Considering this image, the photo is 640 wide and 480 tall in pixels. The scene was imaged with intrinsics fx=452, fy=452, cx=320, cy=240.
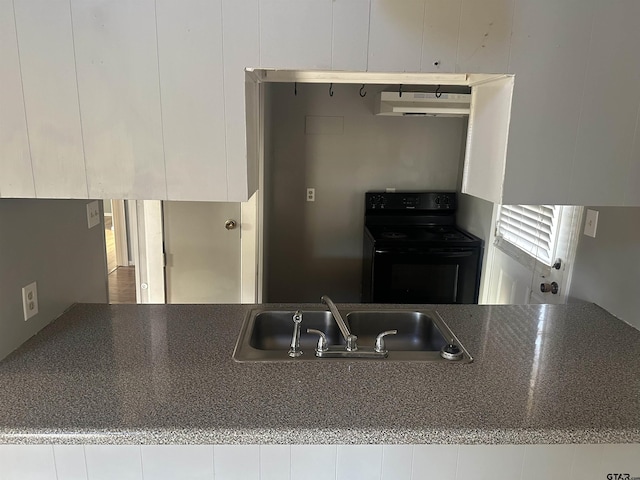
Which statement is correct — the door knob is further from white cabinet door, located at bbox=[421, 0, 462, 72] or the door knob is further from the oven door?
white cabinet door, located at bbox=[421, 0, 462, 72]

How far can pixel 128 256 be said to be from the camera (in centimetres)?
574

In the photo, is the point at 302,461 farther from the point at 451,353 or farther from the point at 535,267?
the point at 535,267

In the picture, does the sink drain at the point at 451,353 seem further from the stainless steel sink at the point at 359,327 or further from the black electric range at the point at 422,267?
the black electric range at the point at 422,267

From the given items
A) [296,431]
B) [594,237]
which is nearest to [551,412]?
[296,431]

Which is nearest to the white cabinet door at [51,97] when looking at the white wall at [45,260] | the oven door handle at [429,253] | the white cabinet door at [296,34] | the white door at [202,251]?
the white wall at [45,260]

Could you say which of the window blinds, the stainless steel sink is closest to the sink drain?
the stainless steel sink

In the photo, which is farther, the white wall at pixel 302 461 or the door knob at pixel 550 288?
the door knob at pixel 550 288

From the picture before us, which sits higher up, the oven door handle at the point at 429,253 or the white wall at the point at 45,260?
the white wall at the point at 45,260

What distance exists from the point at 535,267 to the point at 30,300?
234 cm

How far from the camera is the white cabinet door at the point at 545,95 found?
1188mm

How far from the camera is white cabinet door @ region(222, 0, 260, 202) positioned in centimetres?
116

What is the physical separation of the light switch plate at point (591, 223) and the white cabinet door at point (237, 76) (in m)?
1.44

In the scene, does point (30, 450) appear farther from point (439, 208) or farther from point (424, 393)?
point (439, 208)

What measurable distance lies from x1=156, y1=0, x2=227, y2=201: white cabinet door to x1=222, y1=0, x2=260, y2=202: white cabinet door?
0.6 inches
